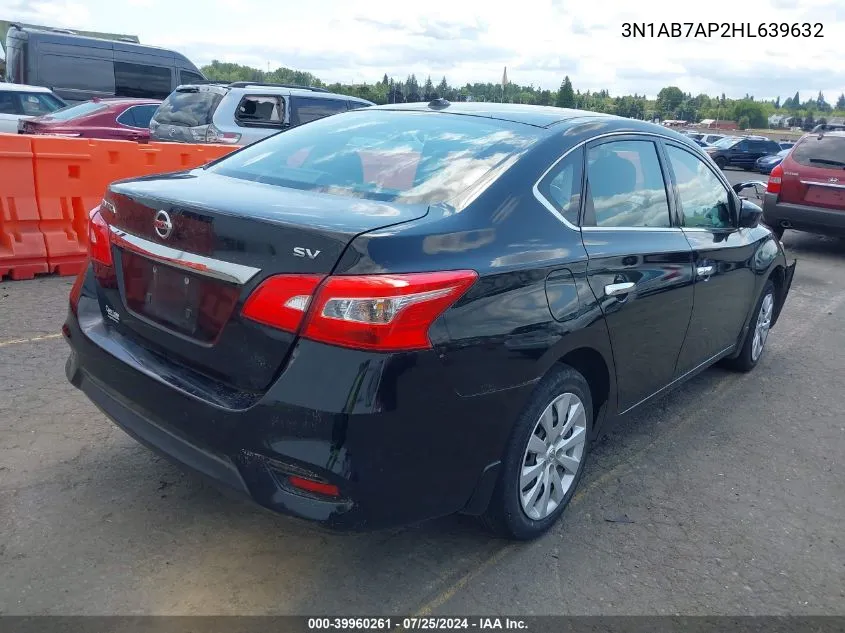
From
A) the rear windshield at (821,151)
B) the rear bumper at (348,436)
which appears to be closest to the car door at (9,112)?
the rear windshield at (821,151)

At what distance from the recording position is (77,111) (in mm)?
13000

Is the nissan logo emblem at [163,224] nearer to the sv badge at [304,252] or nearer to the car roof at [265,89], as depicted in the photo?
→ the sv badge at [304,252]

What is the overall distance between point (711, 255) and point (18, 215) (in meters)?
5.51

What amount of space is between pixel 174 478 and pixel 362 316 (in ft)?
5.12

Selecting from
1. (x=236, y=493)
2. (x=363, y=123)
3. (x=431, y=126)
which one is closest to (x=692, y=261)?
(x=431, y=126)

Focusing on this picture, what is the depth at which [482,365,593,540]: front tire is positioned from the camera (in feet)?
9.25

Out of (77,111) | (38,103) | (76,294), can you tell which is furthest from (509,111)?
(38,103)

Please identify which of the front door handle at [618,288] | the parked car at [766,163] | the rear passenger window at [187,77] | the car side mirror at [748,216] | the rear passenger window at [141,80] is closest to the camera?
the front door handle at [618,288]

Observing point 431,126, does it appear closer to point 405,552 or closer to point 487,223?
point 487,223

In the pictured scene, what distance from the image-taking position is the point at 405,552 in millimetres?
2961

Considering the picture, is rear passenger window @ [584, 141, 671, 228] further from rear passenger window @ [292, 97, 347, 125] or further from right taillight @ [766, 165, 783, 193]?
rear passenger window @ [292, 97, 347, 125]

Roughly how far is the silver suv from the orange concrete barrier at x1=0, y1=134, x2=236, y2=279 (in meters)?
3.62

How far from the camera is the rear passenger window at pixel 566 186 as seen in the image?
302cm

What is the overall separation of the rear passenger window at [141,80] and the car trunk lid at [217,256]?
1830 centimetres
